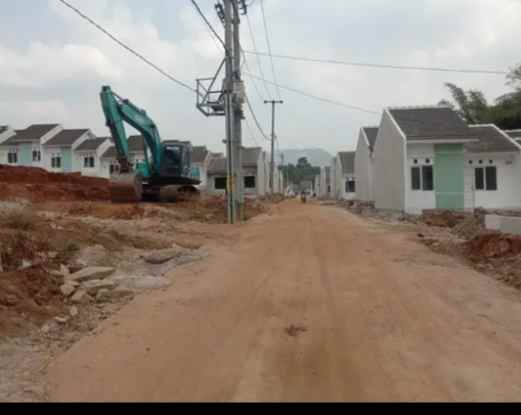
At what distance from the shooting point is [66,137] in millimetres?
51750

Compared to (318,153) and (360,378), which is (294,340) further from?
(318,153)

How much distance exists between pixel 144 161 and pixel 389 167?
42.0ft

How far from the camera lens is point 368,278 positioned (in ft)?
27.7

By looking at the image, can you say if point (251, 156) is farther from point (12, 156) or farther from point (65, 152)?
point (12, 156)

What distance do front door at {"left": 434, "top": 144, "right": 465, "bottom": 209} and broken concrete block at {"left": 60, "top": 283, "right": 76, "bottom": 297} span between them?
748 inches

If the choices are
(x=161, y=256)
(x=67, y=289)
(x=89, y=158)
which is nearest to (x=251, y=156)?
(x=89, y=158)

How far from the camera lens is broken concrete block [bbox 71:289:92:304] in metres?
6.49

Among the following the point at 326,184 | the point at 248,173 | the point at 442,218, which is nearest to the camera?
the point at 442,218

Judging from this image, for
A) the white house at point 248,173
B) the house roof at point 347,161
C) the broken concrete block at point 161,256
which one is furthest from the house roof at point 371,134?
the broken concrete block at point 161,256

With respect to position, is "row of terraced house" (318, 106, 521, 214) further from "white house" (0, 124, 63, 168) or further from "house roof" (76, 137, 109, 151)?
"white house" (0, 124, 63, 168)

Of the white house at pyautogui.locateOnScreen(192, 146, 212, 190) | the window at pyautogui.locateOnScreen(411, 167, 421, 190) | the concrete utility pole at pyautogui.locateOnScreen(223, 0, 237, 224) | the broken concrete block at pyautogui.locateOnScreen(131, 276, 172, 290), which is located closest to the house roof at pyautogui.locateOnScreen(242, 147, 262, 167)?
the white house at pyautogui.locateOnScreen(192, 146, 212, 190)

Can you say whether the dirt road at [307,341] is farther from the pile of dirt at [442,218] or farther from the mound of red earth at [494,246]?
the pile of dirt at [442,218]

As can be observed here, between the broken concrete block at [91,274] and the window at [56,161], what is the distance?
47.4 m
